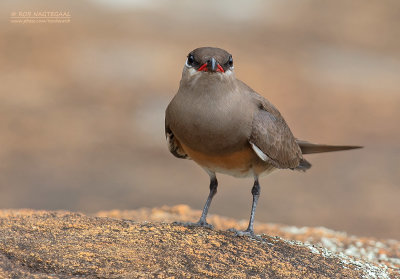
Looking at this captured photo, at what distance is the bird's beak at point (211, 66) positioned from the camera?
5676 millimetres

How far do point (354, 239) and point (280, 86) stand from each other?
976 centimetres

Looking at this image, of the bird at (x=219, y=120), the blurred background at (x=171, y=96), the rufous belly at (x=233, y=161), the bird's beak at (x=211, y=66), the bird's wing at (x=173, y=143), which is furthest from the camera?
the blurred background at (x=171, y=96)

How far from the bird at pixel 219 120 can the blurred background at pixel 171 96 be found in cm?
581

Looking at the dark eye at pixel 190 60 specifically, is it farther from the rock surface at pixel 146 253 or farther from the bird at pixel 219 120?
the rock surface at pixel 146 253

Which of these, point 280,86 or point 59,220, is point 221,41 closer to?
point 280,86

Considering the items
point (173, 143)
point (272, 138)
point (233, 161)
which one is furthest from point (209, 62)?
point (173, 143)

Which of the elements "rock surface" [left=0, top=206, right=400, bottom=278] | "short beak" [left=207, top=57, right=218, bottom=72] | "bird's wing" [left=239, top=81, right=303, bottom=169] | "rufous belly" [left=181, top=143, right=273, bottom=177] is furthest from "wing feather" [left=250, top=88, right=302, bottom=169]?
"rock surface" [left=0, top=206, right=400, bottom=278]

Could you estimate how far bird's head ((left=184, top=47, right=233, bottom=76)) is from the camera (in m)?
5.71

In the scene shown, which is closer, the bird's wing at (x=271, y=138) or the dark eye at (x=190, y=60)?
the dark eye at (x=190, y=60)

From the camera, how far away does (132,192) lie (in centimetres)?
1267

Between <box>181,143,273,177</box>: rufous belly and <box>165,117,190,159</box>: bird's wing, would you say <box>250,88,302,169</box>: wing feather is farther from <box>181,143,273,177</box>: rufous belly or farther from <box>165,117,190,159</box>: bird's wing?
<box>165,117,190,159</box>: bird's wing

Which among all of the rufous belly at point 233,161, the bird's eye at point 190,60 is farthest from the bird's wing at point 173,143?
the bird's eye at point 190,60

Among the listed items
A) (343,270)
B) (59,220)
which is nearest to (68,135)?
(59,220)

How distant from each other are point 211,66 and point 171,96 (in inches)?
412
